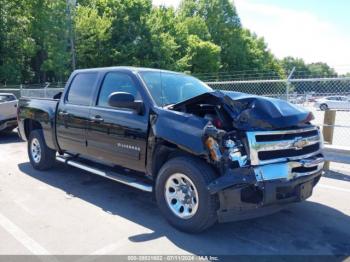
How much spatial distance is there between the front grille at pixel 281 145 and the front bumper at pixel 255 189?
102mm

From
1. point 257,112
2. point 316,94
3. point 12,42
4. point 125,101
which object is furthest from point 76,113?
point 12,42

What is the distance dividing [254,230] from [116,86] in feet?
8.96

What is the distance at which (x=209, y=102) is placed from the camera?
4398mm

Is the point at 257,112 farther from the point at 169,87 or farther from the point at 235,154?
the point at 169,87

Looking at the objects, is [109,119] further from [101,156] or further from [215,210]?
[215,210]

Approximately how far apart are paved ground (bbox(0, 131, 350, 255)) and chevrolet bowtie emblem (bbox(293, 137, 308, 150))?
99 centimetres

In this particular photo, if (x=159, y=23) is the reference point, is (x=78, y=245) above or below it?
below

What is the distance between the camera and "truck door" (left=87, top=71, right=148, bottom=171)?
16.2ft

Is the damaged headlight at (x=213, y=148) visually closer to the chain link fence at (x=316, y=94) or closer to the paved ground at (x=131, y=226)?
the paved ground at (x=131, y=226)

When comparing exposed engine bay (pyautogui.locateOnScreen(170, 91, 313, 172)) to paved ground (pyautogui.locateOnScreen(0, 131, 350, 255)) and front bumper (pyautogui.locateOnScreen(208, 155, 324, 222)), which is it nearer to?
front bumper (pyautogui.locateOnScreen(208, 155, 324, 222))

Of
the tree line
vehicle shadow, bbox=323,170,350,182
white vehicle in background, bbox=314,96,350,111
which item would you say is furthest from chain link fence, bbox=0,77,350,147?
the tree line

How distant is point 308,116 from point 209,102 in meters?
1.22

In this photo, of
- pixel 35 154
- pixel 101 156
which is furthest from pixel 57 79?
pixel 101 156

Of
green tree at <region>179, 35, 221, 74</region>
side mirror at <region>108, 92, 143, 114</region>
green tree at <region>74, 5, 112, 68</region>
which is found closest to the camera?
side mirror at <region>108, 92, 143, 114</region>
